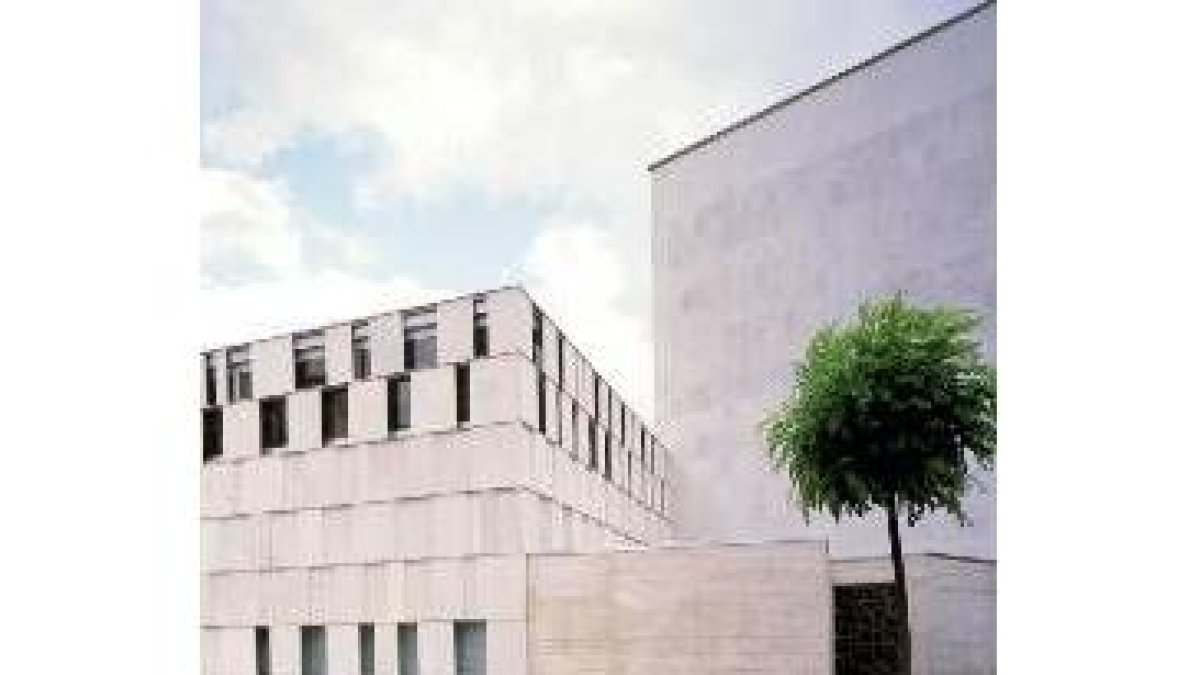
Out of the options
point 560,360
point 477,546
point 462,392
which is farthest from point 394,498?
point 560,360

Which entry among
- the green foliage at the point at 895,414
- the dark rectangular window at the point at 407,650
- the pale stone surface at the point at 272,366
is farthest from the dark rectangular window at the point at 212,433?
the green foliage at the point at 895,414

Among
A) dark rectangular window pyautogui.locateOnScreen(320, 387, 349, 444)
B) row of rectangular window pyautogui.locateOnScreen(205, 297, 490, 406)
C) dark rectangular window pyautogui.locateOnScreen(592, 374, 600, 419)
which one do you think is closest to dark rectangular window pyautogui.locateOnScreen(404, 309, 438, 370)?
row of rectangular window pyautogui.locateOnScreen(205, 297, 490, 406)

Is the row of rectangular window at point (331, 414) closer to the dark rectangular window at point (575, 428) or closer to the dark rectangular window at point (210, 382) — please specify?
the dark rectangular window at point (210, 382)

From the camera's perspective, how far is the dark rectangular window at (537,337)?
889cm

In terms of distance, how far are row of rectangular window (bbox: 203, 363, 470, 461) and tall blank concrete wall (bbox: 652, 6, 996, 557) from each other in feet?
17.2

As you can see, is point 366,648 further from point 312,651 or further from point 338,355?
point 338,355

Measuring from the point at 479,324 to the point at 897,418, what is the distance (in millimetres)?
2553
